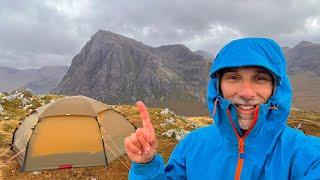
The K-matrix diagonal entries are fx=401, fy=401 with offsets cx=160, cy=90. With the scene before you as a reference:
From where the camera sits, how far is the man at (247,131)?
3.37 metres

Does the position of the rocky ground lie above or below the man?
below

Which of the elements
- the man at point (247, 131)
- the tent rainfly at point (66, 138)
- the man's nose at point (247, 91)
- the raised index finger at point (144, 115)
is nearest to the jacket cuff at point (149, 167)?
the man at point (247, 131)

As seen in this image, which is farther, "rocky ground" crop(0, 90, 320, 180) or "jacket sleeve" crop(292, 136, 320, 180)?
"rocky ground" crop(0, 90, 320, 180)

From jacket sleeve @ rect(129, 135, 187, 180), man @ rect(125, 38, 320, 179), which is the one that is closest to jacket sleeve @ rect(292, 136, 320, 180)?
man @ rect(125, 38, 320, 179)

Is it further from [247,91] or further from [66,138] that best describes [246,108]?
[66,138]

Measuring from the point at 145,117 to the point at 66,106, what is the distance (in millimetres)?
12320

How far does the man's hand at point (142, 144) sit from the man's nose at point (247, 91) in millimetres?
875

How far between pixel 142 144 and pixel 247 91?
3.44 feet

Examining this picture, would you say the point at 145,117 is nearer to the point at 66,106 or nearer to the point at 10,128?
the point at 66,106

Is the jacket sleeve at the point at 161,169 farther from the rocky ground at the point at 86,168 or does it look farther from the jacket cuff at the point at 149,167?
the rocky ground at the point at 86,168

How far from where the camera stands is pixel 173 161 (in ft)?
13.6

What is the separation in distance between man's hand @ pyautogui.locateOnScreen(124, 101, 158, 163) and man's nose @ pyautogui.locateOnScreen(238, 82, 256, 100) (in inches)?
34.4

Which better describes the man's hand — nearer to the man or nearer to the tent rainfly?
the man

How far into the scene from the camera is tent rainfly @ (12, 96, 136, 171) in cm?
1497
